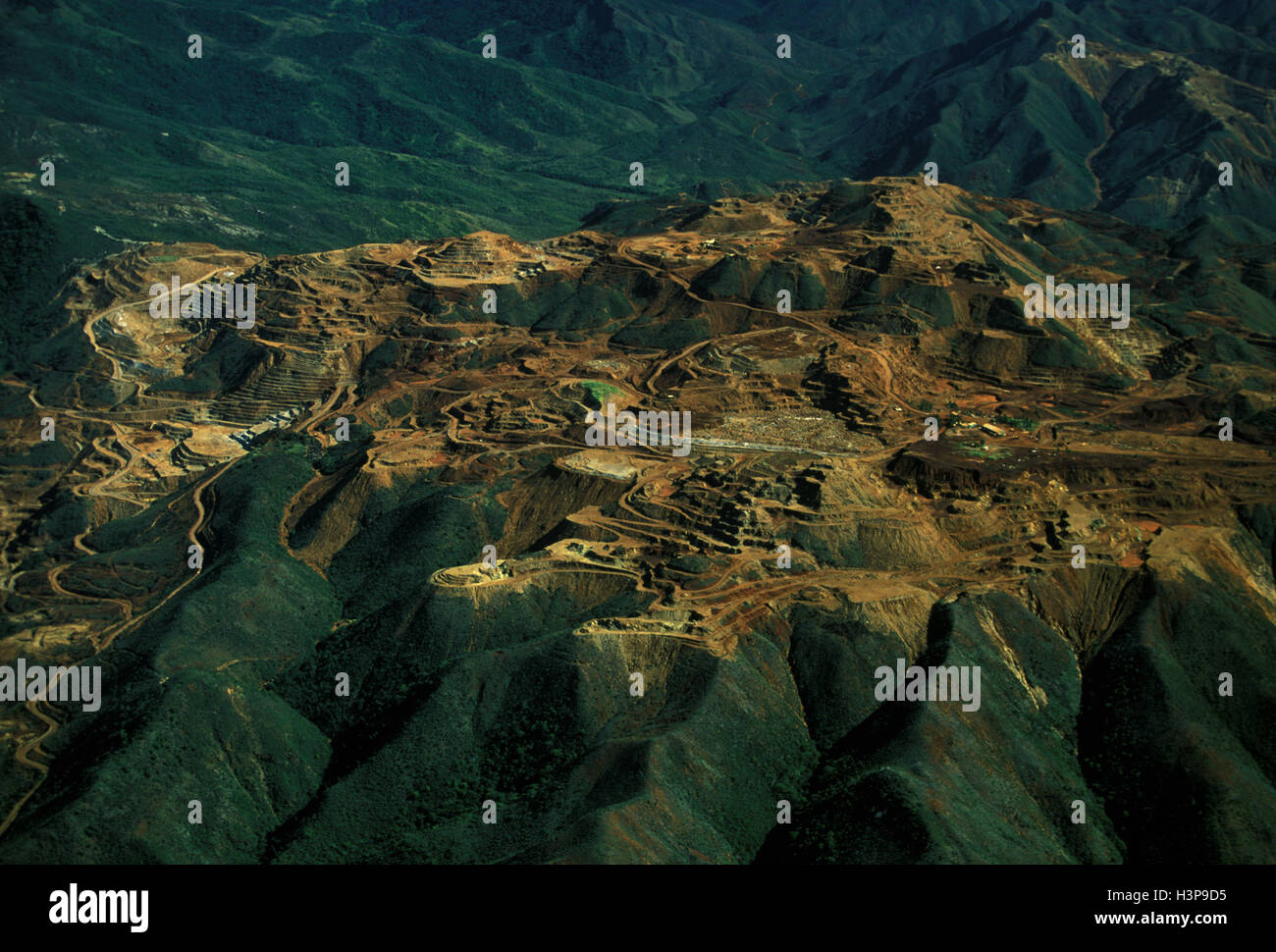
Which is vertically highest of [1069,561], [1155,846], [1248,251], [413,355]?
[1248,251]

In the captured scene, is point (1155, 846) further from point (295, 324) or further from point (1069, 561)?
point (295, 324)

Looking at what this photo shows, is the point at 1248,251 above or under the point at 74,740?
above

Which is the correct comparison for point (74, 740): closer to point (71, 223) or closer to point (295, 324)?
point (295, 324)

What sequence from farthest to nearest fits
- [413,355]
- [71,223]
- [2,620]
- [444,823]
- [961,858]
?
[71,223]
[413,355]
[2,620]
[444,823]
[961,858]

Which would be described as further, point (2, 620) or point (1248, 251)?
point (1248, 251)


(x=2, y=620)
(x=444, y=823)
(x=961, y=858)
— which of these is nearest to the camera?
(x=961, y=858)

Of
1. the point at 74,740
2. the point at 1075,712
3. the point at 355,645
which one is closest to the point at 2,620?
the point at 74,740
